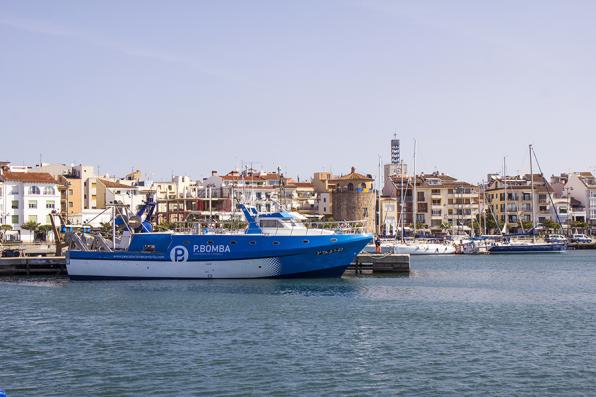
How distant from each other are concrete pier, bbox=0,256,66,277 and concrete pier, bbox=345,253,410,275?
20.1 m

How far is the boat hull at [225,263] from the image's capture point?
50594 millimetres

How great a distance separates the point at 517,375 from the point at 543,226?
101 m

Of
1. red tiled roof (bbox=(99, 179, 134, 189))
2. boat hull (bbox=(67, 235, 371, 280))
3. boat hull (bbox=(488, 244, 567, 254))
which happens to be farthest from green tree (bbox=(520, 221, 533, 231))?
boat hull (bbox=(67, 235, 371, 280))

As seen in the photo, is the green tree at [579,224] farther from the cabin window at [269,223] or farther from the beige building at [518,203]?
the cabin window at [269,223]

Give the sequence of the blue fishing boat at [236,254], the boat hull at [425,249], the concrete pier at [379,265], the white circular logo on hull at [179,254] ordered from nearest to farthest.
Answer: the blue fishing boat at [236,254] < the white circular logo on hull at [179,254] < the concrete pier at [379,265] < the boat hull at [425,249]

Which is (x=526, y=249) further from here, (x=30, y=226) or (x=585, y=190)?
(x=30, y=226)

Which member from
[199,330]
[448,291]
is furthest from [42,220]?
[199,330]

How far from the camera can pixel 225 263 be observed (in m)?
50.8

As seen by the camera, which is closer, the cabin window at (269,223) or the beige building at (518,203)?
the cabin window at (269,223)

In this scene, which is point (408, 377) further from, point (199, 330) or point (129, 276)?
point (129, 276)

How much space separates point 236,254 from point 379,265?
1192 centimetres

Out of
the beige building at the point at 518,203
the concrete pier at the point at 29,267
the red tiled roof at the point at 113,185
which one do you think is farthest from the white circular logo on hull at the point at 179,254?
the beige building at the point at 518,203

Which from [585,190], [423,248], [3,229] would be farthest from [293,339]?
[585,190]

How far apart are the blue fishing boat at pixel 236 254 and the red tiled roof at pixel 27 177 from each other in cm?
4467
